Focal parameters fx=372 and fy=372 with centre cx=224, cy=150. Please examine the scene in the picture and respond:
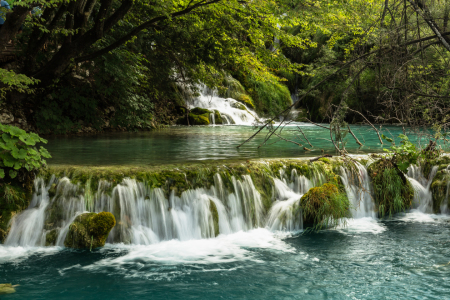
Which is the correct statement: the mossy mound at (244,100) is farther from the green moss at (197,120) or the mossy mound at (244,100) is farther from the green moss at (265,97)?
the green moss at (197,120)

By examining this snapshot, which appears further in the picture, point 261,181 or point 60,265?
point 261,181

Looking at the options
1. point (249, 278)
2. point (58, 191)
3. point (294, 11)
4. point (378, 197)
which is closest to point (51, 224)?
point (58, 191)

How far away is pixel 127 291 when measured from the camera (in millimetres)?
4109

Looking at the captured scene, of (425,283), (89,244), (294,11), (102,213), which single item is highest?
(294,11)

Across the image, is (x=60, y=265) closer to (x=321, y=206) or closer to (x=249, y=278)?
(x=249, y=278)

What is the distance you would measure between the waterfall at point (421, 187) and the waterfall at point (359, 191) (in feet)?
3.25

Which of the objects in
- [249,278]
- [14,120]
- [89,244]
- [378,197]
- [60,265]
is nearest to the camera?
[249,278]

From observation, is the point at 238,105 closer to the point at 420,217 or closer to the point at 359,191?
the point at 359,191

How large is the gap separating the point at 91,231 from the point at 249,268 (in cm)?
235

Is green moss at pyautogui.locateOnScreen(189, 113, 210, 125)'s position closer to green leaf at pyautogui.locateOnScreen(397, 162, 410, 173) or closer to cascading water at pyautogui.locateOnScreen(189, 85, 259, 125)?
cascading water at pyautogui.locateOnScreen(189, 85, 259, 125)

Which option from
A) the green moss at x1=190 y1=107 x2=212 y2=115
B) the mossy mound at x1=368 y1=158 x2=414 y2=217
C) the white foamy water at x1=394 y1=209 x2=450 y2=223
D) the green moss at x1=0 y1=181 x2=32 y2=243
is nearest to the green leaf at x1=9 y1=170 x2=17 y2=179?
the green moss at x1=0 y1=181 x2=32 y2=243

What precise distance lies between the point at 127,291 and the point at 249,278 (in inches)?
55.3

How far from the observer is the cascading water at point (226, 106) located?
76.8ft

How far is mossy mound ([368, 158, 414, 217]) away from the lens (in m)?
7.34
